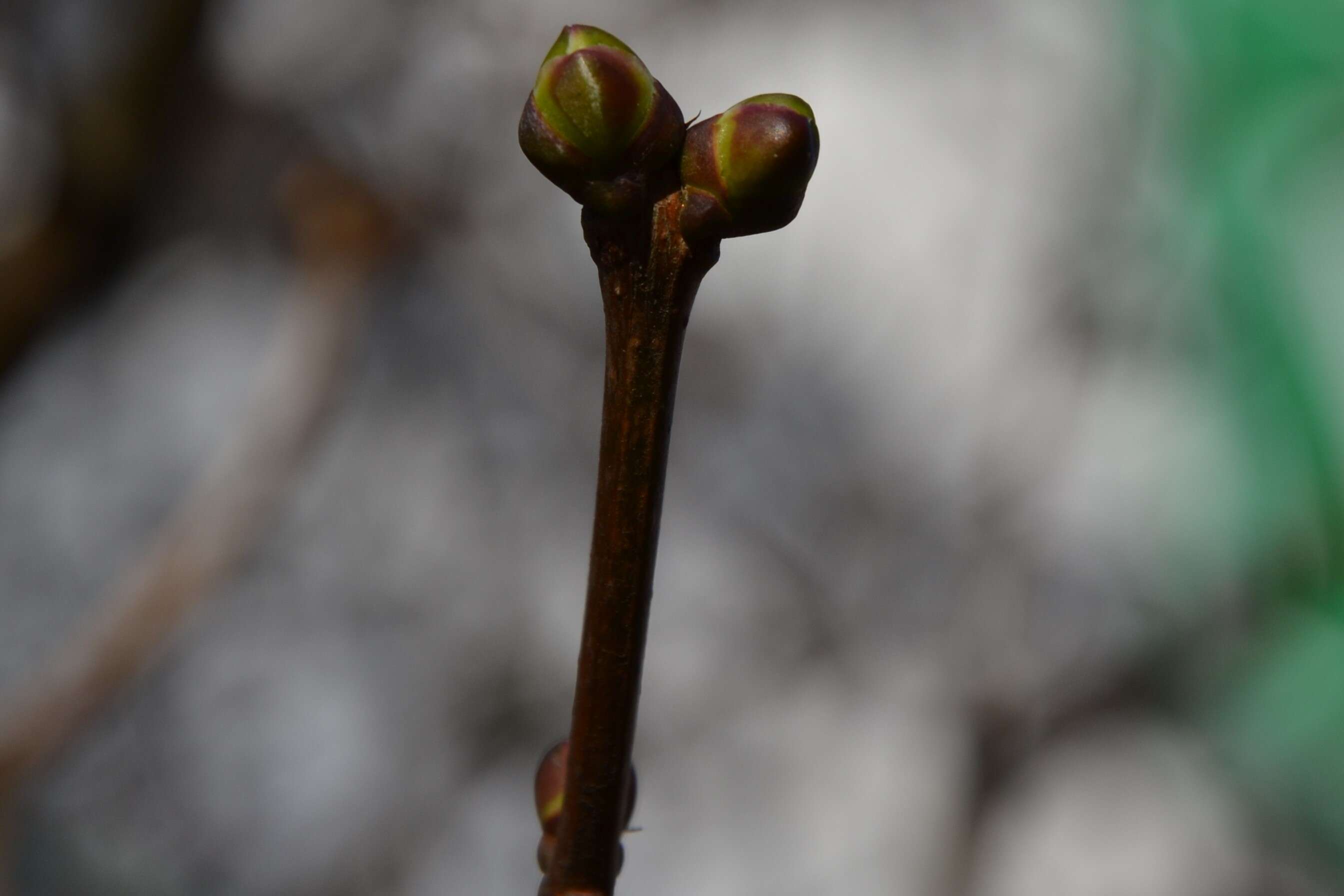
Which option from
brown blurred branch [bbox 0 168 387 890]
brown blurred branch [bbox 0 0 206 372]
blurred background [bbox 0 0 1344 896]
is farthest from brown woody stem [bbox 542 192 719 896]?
brown blurred branch [bbox 0 0 206 372]

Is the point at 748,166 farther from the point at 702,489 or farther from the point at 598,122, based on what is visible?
the point at 702,489

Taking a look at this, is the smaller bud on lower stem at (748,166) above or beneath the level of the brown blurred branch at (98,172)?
beneath

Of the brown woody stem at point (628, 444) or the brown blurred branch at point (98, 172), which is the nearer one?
the brown woody stem at point (628, 444)

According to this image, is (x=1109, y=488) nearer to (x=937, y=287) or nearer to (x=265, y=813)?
(x=937, y=287)

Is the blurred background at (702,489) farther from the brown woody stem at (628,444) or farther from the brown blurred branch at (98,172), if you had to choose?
the brown woody stem at (628,444)

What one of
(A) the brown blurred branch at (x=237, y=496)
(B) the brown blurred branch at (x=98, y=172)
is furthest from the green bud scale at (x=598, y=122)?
(B) the brown blurred branch at (x=98, y=172)

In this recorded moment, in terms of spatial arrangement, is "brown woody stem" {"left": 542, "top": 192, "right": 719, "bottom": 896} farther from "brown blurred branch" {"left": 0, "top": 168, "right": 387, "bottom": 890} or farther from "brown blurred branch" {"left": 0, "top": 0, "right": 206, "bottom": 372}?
"brown blurred branch" {"left": 0, "top": 0, "right": 206, "bottom": 372}

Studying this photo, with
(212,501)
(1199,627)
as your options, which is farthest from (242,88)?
(1199,627)
